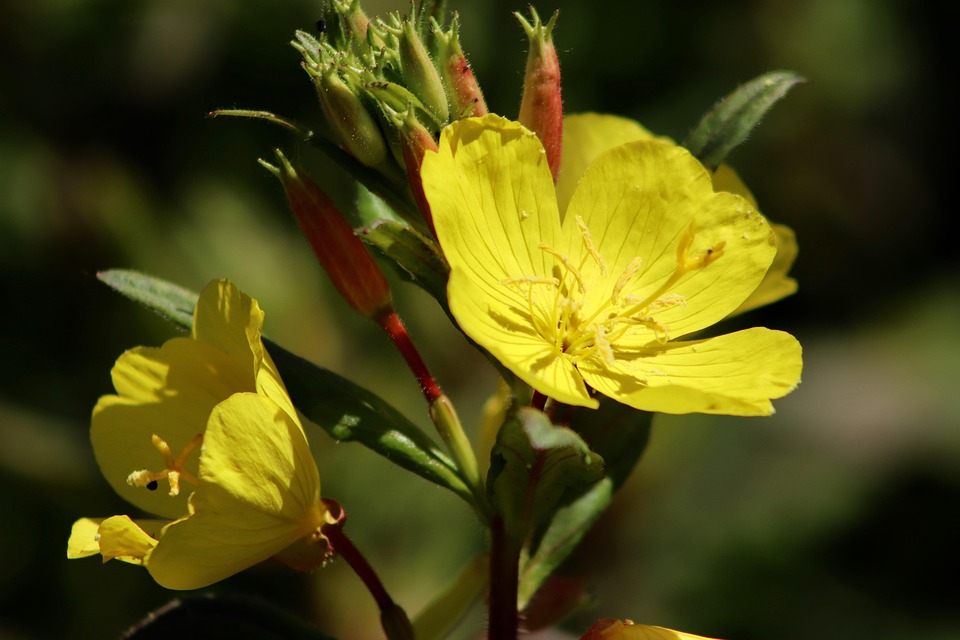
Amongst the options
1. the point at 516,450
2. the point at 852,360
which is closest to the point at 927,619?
→ the point at 852,360

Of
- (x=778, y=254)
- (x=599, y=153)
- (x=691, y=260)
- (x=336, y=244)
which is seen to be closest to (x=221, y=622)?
(x=336, y=244)

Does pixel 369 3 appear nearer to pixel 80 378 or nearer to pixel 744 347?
pixel 80 378

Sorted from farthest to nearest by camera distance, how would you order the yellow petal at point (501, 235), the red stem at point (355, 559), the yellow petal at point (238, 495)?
the red stem at point (355, 559)
the yellow petal at point (501, 235)
the yellow petal at point (238, 495)

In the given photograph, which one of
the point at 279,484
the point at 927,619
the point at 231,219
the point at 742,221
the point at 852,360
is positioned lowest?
the point at 927,619

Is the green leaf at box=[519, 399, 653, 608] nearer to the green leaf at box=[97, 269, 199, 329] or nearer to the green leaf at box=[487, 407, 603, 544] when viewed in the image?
the green leaf at box=[487, 407, 603, 544]

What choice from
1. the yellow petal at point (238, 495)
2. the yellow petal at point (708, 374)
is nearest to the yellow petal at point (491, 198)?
the yellow petal at point (708, 374)

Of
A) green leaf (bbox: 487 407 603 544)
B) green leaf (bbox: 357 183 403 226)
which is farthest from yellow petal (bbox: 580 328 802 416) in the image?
green leaf (bbox: 357 183 403 226)

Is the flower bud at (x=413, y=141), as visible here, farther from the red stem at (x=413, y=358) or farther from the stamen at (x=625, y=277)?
the stamen at (x=625, y=277)
